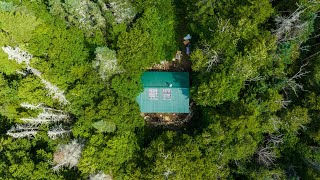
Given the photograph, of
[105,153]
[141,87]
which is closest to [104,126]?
[105,153]

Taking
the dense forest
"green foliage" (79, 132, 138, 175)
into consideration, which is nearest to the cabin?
the dense forest

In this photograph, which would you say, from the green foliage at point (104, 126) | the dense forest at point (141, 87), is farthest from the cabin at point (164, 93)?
the green foliage at point (104, 126)

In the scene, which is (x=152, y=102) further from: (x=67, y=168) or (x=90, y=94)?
(x=67, y=168)

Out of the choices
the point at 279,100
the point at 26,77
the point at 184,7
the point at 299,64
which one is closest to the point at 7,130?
the point at 26,77

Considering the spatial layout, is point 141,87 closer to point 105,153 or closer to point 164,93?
point 164,93

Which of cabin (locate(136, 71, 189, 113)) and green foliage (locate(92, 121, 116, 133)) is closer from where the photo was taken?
green foliage (locate(92, 121, 116, 133))

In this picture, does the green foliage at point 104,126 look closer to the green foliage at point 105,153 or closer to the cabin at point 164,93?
the green foliage at point 105,153

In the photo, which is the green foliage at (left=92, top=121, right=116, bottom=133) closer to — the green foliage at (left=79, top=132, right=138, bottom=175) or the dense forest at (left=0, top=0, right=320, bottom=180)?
the dense forest at (left=0, top=0, right=320, bottom=180)
